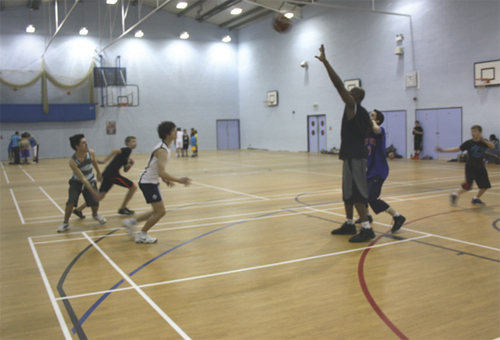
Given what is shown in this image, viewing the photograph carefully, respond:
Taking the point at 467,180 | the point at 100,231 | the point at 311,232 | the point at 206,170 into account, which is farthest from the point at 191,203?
the point at 206,170

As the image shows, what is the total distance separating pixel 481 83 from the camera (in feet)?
60.6

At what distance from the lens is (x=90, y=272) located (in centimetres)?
530

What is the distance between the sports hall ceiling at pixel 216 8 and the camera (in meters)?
27.4

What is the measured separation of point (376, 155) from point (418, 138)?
15.9 meters

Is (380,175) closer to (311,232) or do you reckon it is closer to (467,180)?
(311,232)

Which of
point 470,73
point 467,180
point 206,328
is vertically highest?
point 470,73

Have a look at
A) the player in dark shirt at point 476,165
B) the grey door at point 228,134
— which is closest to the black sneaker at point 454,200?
the player in dark shirt at point 476,165

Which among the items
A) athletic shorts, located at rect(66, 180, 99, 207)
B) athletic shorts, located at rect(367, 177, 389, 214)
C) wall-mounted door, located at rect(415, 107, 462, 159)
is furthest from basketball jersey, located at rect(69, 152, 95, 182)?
wall-mounted door, located at rect(415, 107, 462, 159)

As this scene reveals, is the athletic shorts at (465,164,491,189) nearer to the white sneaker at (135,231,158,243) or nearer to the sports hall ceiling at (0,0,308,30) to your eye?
the white sneaker at (135,231,158,243)

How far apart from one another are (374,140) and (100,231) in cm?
468

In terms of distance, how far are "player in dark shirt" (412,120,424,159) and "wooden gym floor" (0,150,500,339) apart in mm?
12467

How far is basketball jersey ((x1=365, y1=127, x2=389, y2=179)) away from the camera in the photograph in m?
6.57

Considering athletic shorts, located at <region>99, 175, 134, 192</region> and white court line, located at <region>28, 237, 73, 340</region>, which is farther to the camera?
athletic shorts, located at <region>99, 175, 134, 192</region>

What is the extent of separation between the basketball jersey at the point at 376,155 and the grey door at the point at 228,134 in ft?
94.5
